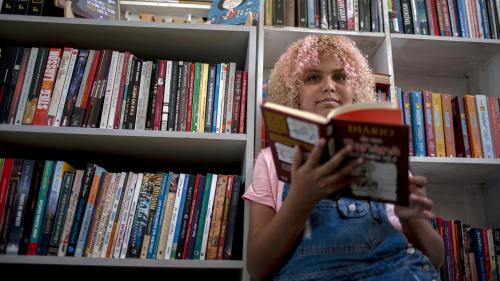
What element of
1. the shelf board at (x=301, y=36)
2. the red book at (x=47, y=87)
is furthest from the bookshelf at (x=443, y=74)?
the red book at (x=47, y=87)

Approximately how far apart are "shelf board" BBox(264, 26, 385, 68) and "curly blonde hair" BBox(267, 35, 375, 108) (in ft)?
0.48

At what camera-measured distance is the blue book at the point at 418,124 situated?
1412 millimetres

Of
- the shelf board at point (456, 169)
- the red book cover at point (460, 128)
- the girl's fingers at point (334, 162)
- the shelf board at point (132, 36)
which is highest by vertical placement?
the shelf board at point (132, 36)

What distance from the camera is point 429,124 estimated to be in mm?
1451

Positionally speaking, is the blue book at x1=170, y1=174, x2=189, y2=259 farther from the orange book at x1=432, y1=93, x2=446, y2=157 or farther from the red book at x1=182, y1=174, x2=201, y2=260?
the orange book at x1=432, y1=93, x2=446, y2=157

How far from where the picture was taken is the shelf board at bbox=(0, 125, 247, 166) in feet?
4.09

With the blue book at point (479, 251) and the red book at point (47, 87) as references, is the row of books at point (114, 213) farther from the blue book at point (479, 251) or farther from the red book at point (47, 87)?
the blue book at point (479, 251)

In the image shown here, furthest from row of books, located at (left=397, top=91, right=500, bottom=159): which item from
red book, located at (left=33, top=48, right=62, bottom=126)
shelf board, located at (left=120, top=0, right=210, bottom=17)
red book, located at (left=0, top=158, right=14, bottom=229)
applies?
red book, located at (left=0, top=158, right=14, bottom=229)

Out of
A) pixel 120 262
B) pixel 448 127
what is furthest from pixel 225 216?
pixel 448 127

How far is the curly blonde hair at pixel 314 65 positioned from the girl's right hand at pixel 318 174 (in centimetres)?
52

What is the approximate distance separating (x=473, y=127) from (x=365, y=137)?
95 cm

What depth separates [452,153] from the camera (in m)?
1.43

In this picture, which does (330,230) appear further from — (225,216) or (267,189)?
(225,216)

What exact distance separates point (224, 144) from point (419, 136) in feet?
2.14
